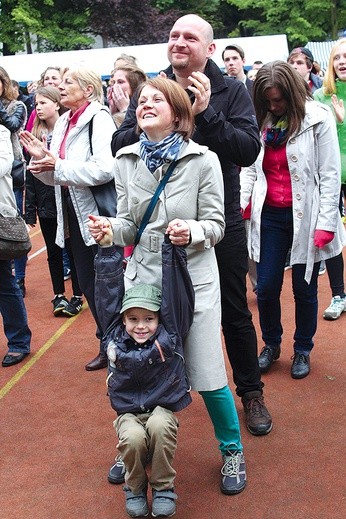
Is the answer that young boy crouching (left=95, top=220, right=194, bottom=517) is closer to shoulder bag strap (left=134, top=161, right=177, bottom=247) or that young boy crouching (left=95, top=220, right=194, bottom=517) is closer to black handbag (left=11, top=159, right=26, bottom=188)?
shoulder bag strap (left=134, top=161, right=177, bottom=247)

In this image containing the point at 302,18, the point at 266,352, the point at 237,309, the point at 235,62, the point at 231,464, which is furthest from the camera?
the point at 302,18

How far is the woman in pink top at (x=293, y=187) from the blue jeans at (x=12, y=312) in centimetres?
191

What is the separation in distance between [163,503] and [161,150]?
64.7 inches

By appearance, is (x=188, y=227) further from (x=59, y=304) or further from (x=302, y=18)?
(x=302, y=18)

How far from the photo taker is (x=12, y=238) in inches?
216

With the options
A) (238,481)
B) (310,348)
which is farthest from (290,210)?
(238,481)

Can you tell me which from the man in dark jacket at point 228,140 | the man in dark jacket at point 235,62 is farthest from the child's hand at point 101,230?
the man in dark jacket at point 235,62

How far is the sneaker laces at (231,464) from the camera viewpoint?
149 inches

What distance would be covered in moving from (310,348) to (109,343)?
2.19 m

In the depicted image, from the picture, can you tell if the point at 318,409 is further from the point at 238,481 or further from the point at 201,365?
the point at 201,365

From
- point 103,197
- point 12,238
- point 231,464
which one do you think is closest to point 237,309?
point 231,464

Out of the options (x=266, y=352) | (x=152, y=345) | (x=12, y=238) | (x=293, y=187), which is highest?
(x=293, y=187)

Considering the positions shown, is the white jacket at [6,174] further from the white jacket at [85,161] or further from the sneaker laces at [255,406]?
the sneaker laces at [255,406]

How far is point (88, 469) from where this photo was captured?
410 centimetres
